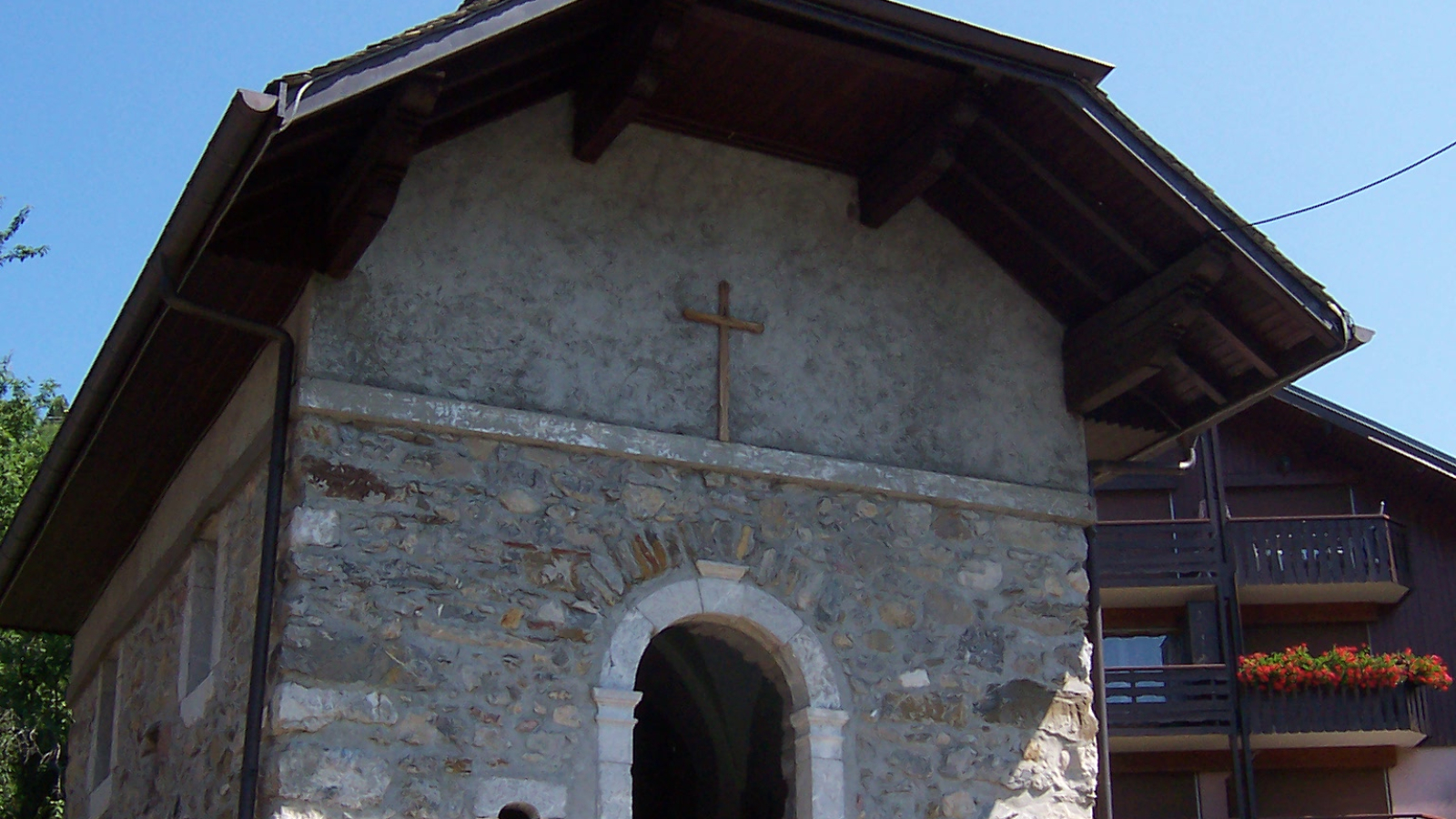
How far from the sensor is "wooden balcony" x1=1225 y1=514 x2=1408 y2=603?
2002 centimetres

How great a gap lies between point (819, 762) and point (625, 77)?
10.3ft

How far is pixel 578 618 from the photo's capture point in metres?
7.11

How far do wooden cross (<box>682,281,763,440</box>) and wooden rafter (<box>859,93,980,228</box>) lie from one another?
97cm

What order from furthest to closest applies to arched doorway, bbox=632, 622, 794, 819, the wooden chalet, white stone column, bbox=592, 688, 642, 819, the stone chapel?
the wooden chalet, arched doorway, bbox=632, 622, 794, 819, white stone column, bbox=592, 688, 642, 819, the stone chapel

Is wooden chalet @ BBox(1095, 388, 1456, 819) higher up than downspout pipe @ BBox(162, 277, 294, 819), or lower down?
higher up

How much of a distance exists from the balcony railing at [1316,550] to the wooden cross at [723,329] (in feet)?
45.6

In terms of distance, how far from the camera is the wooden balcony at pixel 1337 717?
19.2 meters

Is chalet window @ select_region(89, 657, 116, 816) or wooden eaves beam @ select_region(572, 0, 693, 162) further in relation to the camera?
chalet window @ select_region(89, 657, 116, 816)

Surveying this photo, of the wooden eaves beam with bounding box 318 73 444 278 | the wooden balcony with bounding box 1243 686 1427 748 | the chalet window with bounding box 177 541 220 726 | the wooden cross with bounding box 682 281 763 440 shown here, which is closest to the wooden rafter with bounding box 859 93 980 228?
the wooden cross with bounding box 682 281 763 440

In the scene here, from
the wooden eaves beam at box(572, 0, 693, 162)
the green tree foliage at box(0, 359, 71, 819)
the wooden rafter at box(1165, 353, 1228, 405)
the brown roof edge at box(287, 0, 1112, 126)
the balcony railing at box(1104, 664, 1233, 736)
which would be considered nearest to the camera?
the brown roof edge at box(287, 0, 1112, 126)

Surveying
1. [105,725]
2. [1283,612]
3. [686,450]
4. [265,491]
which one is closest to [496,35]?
[686,450]

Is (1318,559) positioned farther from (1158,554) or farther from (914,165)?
(914,165)

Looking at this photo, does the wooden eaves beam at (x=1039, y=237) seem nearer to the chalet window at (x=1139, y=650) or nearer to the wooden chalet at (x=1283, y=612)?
the wooden chalet at (x=1283, y=612)

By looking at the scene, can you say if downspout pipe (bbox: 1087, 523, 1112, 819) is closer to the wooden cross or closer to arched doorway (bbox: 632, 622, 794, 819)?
arched doorway (bbox: 632, 622, 794, 819)
